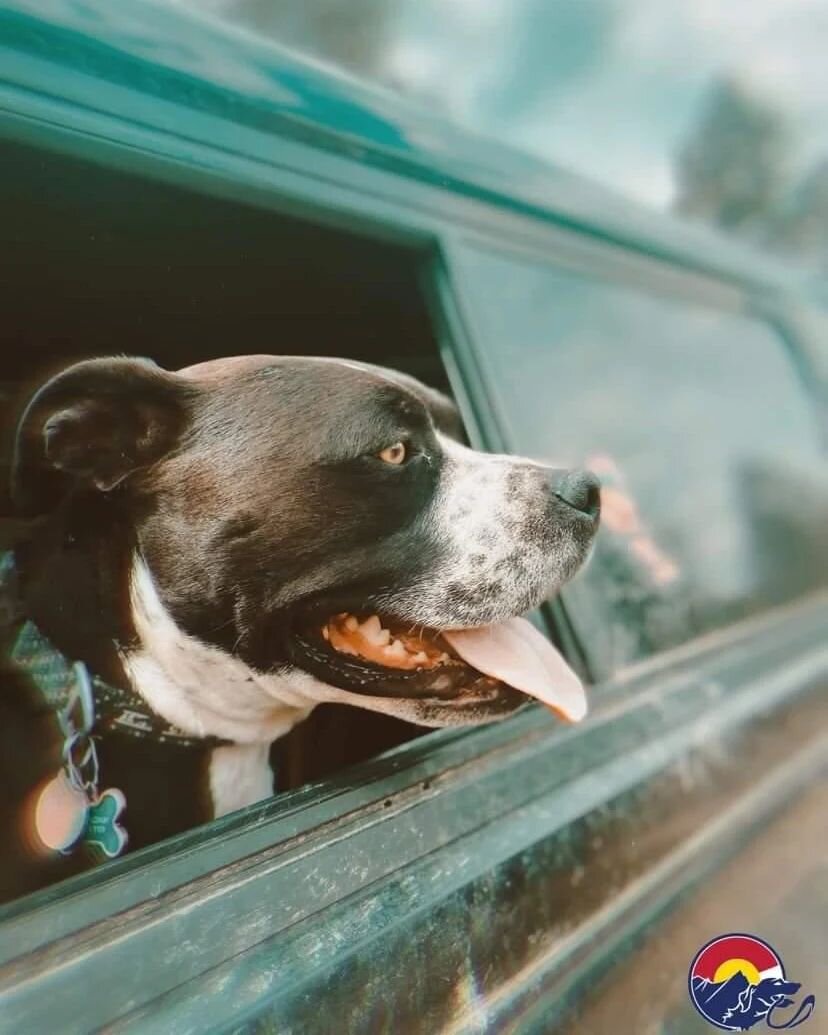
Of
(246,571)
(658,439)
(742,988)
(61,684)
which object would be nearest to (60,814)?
(61,684)

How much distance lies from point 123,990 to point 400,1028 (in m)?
0.41

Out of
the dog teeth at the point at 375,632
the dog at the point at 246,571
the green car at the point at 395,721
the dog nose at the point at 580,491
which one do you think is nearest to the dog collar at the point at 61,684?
the dog at the point at 246,571

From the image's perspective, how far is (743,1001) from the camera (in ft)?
5.35

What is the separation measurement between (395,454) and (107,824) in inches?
31.5

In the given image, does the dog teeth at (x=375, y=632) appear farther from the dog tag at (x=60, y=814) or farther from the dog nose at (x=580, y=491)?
the dog tag at (x=60, y=814)

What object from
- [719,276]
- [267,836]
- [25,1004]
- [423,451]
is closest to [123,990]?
[25,1004]

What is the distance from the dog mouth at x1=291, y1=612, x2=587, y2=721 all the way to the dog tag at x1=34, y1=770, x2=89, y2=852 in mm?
434

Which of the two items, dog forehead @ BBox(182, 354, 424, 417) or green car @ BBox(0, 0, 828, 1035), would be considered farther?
dog forehead @ BBox(182, 354, 424, 417)

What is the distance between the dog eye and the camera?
1692mm

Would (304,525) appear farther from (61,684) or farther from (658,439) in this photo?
(658,439)

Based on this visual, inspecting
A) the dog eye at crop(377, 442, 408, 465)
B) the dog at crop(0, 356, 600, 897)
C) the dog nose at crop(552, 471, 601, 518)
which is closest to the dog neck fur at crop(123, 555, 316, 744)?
the dog at crop(0, 356, 600, 897)

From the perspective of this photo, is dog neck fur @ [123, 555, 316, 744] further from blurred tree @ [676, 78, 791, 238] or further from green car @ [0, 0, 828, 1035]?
blurred tree @ [676, 78, 791, 238]

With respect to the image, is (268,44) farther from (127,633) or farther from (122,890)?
(122,890)

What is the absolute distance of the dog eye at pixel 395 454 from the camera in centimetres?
169
